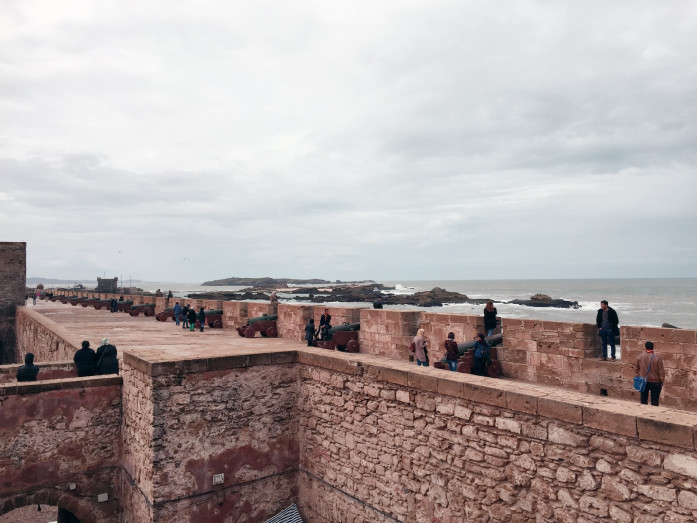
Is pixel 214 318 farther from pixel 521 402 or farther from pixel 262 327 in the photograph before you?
pixel 521 402

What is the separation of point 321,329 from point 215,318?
710cm

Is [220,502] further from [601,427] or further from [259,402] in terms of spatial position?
[601,427]

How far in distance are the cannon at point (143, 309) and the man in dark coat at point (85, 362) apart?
627 inches

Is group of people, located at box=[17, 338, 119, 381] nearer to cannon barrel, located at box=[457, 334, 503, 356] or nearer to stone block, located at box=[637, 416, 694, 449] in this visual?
cannon barrel, located at box=[457, 334, 503, 356]

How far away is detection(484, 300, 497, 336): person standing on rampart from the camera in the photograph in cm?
898

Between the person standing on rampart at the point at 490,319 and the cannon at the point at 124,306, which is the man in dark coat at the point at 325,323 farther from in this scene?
the cannon at the point at 124,306

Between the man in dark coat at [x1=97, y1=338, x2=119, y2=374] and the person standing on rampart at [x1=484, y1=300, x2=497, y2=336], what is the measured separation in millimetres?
7045

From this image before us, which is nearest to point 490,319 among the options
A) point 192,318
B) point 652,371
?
point 652,371

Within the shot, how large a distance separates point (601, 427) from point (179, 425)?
578 centimetres

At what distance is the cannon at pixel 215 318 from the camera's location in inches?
692

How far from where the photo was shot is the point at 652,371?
6270 millimetres

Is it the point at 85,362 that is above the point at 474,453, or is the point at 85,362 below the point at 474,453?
above

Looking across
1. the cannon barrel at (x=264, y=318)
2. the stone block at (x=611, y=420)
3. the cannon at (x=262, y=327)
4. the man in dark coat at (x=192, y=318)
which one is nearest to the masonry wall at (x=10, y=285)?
the man in dark coat at (x=192, y=318)

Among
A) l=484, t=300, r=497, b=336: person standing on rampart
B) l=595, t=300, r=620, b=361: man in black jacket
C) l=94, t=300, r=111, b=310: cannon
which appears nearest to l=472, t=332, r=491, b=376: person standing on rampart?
l=484, t=300, r=497, b=336: person standing on rampart
